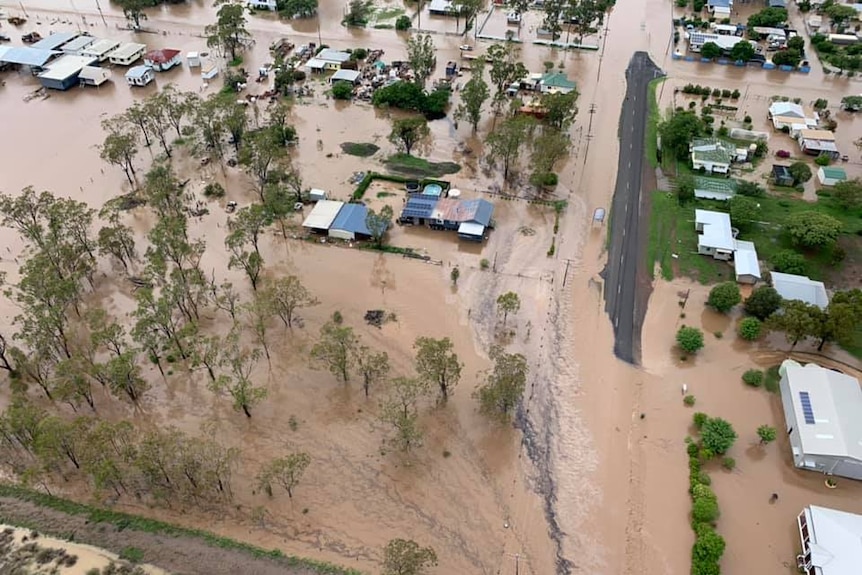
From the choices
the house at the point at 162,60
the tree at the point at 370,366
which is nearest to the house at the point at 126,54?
the house at the point at 162,60

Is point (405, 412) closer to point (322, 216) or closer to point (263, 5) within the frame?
point (322, 216)

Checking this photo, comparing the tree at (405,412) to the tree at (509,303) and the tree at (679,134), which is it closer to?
the tree at (509,303)

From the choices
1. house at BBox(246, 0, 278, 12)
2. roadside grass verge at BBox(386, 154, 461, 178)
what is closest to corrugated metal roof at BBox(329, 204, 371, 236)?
roadside grass verge at BBox(386, 154, 461, 178)

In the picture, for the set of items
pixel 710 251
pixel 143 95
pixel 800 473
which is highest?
pixel 143 95

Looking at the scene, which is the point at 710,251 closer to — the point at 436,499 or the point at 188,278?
the point at 436,499

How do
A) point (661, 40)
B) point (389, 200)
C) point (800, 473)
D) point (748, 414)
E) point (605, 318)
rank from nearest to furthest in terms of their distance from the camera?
point (800, 473)
point (748, 414)
point (605, 318)
point (389, 200)
point (661, 40)

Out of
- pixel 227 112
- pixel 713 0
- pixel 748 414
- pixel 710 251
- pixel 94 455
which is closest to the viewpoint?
pixel 94 455

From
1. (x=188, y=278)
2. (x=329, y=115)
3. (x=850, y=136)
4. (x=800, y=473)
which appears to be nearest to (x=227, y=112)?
(x=329, y=115)
